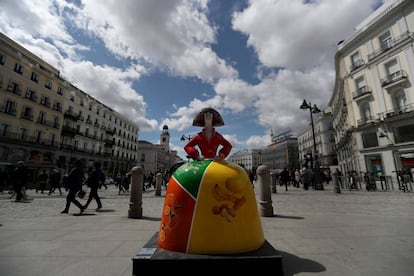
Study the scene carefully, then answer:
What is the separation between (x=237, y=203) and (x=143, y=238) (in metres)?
2.13

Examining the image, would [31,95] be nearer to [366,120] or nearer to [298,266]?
[298,266]

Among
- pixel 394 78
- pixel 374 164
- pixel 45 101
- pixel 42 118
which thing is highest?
pixel 45 101

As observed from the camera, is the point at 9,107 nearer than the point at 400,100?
No

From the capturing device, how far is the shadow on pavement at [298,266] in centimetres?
212

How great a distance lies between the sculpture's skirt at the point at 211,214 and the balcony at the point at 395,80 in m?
23.4

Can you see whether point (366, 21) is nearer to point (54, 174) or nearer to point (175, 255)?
point (175, 255)

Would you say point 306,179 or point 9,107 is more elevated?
point 9,107

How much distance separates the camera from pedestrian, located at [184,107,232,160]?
2853 mm

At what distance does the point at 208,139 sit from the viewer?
9.65 feet

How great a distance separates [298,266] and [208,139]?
6.18 feet

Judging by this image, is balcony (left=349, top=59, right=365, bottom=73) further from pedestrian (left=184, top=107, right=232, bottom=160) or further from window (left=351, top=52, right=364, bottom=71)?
pedestrian (left=184, top=107, right=232, bottom=160)

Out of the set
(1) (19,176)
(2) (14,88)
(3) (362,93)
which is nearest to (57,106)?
(2) (14,88)

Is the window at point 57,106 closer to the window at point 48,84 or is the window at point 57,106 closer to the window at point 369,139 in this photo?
the window at point 48,84

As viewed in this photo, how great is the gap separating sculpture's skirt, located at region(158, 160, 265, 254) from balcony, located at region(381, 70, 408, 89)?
23448 mm
